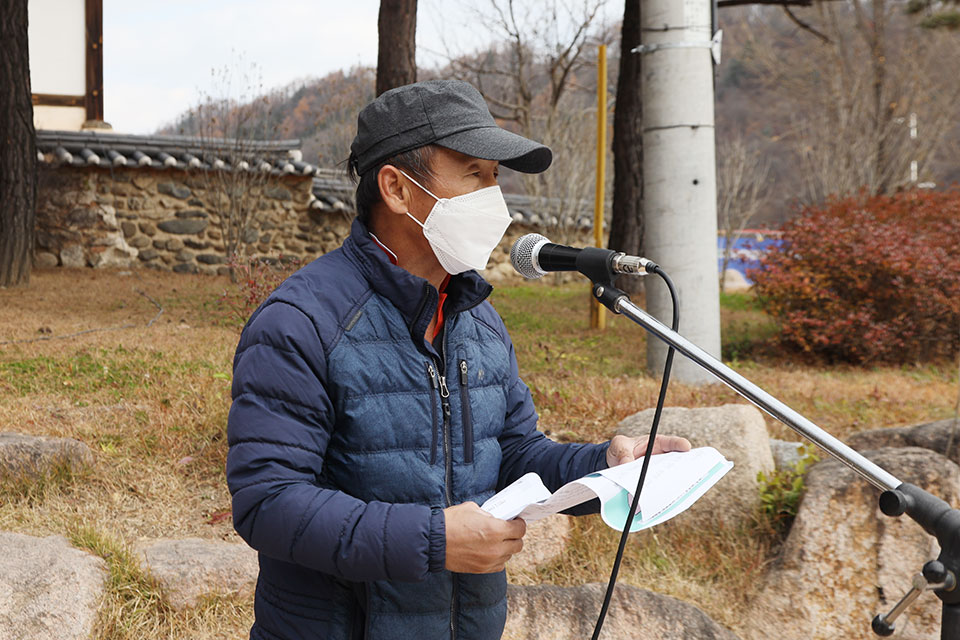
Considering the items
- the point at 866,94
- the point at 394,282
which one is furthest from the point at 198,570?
the point at 866,94

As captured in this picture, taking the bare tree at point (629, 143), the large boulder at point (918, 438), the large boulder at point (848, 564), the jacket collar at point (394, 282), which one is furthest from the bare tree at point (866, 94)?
the jacket collar at point (394, 282)

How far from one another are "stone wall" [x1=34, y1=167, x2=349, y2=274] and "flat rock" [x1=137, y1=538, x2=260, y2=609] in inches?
323

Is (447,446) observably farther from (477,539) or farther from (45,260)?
(45,260)

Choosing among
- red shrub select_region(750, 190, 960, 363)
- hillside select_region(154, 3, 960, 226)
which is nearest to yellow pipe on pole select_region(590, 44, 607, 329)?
red shrub select_region(750, 190, 960, 363)

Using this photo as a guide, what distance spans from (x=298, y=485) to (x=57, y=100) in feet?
45.8

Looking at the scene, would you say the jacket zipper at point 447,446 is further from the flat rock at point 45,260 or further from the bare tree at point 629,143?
the flat rock at point 45,260

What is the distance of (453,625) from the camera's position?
5.80ft

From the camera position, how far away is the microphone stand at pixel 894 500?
132 centimetres

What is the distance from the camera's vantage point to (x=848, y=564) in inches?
140

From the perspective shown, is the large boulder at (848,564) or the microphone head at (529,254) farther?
the large boulder at (848,564)

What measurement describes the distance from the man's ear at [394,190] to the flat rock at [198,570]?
192 cm

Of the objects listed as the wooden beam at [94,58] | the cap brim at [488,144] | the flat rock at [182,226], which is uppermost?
the wooden beam at [94,58]

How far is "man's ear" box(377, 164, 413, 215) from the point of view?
69.8 inches

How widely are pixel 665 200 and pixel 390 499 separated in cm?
461
